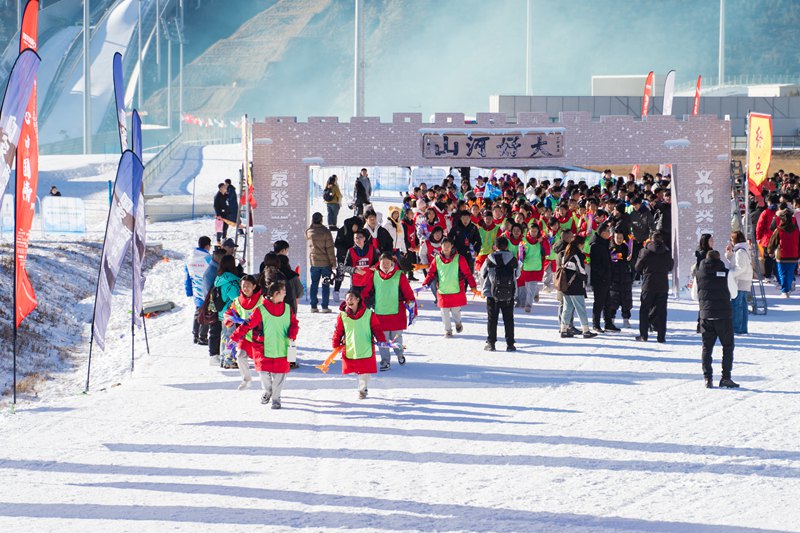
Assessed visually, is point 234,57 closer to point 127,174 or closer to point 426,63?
point 426,63

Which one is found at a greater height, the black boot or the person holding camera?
the person holding camera

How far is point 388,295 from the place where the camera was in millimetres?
13219

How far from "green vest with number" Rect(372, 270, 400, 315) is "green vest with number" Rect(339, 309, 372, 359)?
5.39ft

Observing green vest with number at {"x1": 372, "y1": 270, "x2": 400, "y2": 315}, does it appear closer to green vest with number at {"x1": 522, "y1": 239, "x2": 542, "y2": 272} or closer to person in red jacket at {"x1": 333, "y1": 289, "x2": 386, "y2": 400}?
person in red jacket at {"x1": 333, "y1": 289, "x2": 386, "y2": 400}

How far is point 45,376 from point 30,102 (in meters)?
5.52

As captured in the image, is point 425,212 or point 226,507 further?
point 425,212

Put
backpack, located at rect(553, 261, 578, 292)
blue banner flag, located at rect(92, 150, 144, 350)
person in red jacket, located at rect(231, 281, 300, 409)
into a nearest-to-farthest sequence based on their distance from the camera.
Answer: person in red jacket, located at rect(231, 281, 300, 409) → blue banner flag, located at rect(92, 150, 144, 350) → backpack, located at rect(553, 261, 578, 292)

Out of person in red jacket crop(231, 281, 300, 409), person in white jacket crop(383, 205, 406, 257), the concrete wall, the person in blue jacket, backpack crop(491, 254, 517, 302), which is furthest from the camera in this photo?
person in white jacket crop(383, 205, 406, 257)

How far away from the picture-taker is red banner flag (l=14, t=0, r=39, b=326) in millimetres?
11742

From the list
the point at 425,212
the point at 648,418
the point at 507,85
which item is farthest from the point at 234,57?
the point at 648,418

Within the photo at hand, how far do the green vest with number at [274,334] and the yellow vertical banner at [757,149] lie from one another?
30.0 feet

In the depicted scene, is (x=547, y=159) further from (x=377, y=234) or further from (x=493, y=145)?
(x=377, y=234)

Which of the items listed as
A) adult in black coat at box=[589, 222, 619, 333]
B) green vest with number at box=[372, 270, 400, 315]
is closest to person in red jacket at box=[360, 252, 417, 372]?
green vest with number at box=[372, 270, 400, 315]

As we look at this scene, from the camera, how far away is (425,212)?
19.0 m
